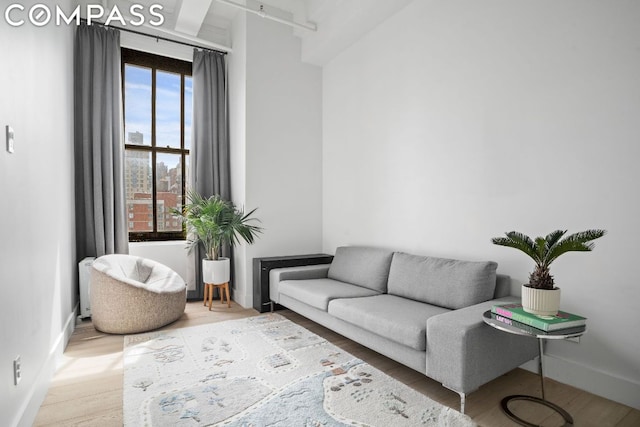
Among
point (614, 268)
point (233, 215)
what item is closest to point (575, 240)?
point (614, 268)

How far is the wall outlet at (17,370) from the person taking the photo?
1.79 meters

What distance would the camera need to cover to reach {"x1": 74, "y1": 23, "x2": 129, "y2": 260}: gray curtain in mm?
4145

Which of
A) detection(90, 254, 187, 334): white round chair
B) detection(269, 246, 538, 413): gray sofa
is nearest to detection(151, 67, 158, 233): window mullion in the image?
detection(90, 254, 187, 334): white round chair

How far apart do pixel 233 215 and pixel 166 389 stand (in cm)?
222

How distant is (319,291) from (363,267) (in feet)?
1.94

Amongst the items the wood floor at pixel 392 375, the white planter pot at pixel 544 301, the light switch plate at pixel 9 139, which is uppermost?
the light switch plate at pixel 9 139

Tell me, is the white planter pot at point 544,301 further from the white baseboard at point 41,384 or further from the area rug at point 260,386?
the white baseboard at point 41,384

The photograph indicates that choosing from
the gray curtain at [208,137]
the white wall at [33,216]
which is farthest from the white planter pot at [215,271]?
the white wall at [33,216]

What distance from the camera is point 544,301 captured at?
205 cm

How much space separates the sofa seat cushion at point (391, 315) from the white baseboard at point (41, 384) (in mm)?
2011

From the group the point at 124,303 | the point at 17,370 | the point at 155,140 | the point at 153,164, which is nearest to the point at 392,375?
the point at 17,370

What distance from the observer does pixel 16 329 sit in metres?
1.85

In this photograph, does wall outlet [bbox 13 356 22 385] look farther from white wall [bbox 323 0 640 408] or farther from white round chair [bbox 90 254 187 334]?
white wall [bbox 323 0 640 408]

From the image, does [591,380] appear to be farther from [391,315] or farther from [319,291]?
[319,291]
